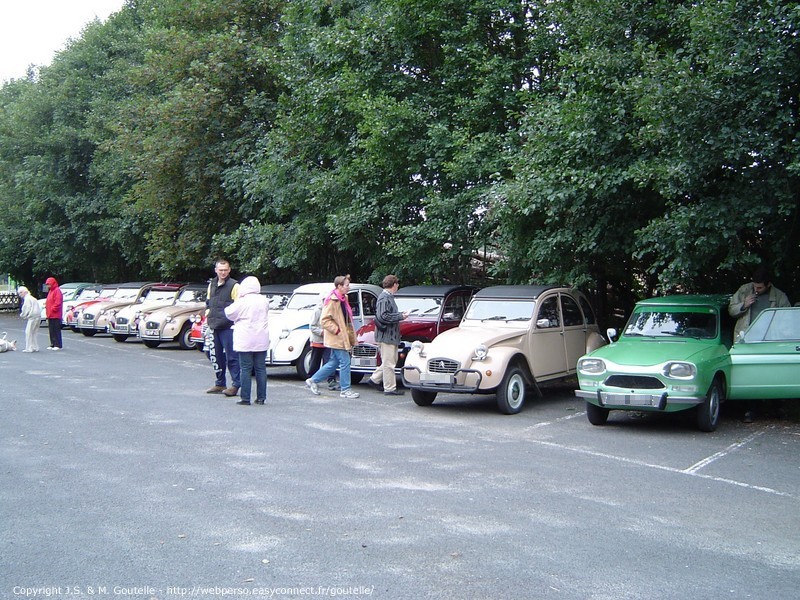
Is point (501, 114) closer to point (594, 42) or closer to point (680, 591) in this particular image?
point (594, 42)

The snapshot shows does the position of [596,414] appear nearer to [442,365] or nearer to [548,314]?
[442,365]

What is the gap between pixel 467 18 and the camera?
17.0 meters

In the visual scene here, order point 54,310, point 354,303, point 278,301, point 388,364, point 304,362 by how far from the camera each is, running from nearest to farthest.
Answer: point 388,364, point 304,362, point 354,303, point 278,301, point 54,310

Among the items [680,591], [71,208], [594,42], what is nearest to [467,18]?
[594,42]

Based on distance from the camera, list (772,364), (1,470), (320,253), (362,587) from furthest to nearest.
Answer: (320,253) → (772,364) → (1,470) → (362,587)

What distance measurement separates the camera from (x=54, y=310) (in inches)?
754

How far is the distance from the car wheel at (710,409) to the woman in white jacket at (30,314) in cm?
1548

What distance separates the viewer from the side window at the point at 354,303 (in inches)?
588

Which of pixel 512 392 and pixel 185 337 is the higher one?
pixel 185 337

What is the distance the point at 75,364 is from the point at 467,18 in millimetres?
11366

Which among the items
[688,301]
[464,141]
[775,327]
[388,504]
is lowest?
[388,504]

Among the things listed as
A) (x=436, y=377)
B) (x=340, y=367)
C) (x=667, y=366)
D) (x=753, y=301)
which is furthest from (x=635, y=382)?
(x=340, y=367)

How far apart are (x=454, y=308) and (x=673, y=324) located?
4.69 metres

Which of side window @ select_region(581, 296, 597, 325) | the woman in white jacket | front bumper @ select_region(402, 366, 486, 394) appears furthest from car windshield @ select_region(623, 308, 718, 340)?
the woman in white jacket
